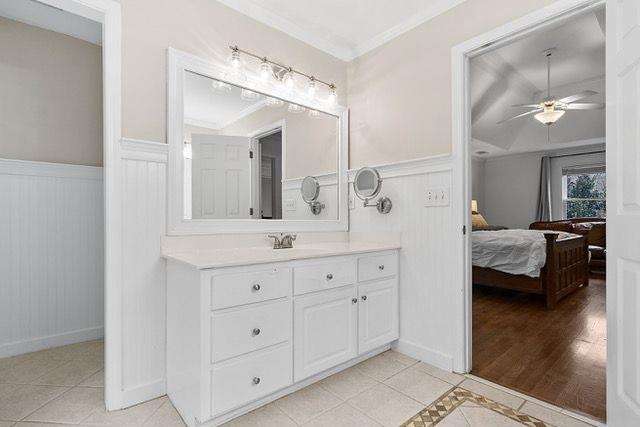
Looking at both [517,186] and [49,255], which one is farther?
[517,186]

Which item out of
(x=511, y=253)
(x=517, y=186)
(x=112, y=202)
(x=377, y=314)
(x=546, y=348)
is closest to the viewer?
(x=112, y=202)

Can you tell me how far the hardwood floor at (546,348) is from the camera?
1.86 meters

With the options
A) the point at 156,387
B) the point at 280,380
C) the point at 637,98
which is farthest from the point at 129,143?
the point at 637,98

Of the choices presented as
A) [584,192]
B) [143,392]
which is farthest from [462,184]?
[584,192]

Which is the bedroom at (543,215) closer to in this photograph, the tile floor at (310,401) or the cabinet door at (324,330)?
the tile floor at (310,401)

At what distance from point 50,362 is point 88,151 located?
1.49 meters

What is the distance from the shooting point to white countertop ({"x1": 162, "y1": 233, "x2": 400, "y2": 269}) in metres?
1.54

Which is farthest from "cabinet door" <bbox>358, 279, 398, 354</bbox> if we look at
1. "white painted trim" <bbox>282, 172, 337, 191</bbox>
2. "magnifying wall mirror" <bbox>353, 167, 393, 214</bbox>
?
"white painted trim" <bbox>282, 172, 337, 191</bbox>

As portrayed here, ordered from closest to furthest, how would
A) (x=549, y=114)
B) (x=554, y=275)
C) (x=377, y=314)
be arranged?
1. (x=377, y=314)
2. (x=554, y=275)
3. (x=549, y=114)

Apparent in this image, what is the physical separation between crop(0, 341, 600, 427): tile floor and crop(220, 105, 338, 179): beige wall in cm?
146

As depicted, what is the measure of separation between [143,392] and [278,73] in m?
2.10

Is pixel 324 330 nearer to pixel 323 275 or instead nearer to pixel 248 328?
pixel 323 275

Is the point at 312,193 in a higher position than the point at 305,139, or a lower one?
lower

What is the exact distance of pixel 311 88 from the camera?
2490mm
